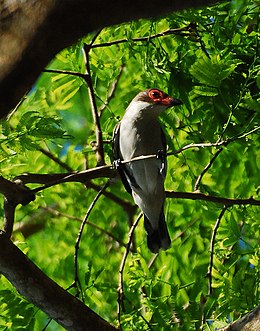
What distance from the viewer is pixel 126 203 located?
12.8 ft

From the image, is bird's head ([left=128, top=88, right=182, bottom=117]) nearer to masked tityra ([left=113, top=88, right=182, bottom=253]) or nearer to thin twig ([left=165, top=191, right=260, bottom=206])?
masked tityra ([left=113, top=88, right=182, bottom=253])

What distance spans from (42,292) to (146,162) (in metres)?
1.33

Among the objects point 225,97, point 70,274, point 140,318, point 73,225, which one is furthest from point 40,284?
point 73,225

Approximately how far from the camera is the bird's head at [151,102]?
2793 mm

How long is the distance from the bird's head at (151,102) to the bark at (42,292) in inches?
35.7

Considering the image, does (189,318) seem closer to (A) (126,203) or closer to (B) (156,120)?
(B) (156,120)

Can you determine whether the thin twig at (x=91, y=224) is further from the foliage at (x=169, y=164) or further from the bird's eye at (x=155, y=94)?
the bird's eye at (x=155, y=94)

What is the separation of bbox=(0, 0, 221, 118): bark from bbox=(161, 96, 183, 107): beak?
1.78 m

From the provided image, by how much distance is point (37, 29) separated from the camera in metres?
0.86

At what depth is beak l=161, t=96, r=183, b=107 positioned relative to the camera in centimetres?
268

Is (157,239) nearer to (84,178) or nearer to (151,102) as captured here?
(151,102)

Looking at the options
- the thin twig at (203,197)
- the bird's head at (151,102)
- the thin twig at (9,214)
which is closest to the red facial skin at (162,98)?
the bird's head at (151,102)

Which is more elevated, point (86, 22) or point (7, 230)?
point (86, 22)

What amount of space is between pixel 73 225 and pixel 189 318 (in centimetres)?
134
